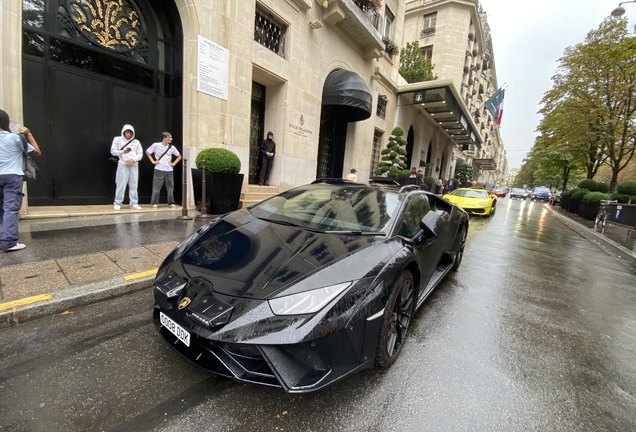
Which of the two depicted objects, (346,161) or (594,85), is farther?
(594,85)

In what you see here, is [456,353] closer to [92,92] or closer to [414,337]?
[414,337]

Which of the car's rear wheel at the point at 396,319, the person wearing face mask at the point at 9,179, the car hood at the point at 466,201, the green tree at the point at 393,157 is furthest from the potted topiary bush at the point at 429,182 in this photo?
the person wearing face mask at the point at 9,179

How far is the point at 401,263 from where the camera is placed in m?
2.20

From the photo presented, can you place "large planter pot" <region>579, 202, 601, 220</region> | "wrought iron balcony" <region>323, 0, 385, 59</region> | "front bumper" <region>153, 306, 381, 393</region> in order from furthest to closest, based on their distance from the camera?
"large planter pot" <region>579, 202, 601, 220</region>, "wrought iron balcony" <region>323, 0, 385, 59</region>, "front bumper" <region>153, 306, 381, 393</region>

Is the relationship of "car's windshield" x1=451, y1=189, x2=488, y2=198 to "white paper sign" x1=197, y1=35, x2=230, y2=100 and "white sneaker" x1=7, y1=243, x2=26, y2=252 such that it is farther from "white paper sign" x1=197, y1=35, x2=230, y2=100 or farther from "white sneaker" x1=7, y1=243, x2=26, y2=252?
"white sneaker" x1=7, y1=243, x2=26, y2=252

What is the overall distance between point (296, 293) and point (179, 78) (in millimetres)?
7722

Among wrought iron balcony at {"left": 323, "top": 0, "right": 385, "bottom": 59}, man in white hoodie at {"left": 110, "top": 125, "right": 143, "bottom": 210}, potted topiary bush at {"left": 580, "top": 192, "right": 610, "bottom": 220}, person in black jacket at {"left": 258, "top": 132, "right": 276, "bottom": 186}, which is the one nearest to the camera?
man in white hoodie at {"left": 110, "top": 125, "right": 143, "bottom": 210}

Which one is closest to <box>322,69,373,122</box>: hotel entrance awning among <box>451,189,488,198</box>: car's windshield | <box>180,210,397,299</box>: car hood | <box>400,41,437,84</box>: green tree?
<box>451,189,488,198</box>: car's windshield

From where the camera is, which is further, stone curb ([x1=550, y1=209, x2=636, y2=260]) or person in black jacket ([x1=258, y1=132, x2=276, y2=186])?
person in black jacket ([x1=258, y1=132, x2=276, y2=186])

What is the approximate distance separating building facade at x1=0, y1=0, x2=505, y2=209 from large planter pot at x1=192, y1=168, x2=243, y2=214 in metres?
0.62

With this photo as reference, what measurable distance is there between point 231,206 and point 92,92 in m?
3.74

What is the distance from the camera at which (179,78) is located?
287 inches

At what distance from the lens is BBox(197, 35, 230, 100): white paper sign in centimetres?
698

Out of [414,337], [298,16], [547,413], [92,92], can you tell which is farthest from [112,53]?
[547,413]
